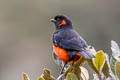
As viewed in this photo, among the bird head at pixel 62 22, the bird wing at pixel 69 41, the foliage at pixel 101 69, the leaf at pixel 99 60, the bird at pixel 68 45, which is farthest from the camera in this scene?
the bird head at pixel 62 22

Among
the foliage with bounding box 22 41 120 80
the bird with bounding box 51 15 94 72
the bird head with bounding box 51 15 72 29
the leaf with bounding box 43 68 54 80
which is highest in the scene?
the foliage with bounding box 22 41 120 80

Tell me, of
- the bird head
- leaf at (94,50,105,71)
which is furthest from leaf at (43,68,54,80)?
the bird head

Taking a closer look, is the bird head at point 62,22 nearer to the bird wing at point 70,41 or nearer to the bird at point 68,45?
the bird at point 68,45

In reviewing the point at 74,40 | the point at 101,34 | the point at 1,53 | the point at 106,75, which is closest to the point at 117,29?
the point at 101,34

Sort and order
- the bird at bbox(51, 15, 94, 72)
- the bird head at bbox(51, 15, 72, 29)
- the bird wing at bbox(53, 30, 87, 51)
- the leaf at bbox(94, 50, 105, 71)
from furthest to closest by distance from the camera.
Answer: the bird head at bbox(51, 15, 72, 29), the bird wing at bbox(53, 30, 87, 51), the bird at bbox(51, 15, 94, 72), the leaf at bbox(94, 50, 105, 71)

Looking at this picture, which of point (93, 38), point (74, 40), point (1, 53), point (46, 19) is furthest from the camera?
point (46, 19)

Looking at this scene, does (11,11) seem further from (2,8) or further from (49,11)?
(49,11)

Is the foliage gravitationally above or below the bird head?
above

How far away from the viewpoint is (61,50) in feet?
14.0

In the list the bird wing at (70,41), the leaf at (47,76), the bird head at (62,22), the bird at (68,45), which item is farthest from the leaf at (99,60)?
the bird head at (62,22)

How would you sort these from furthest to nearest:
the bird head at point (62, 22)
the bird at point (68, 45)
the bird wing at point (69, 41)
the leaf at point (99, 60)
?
the bird head at point (62, 22), the bird wing at point (69, 41), the bird at point (68, 45), the leaf at point (99, 60)

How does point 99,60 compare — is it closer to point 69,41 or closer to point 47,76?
point 47,76

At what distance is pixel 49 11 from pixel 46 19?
0.97 feet

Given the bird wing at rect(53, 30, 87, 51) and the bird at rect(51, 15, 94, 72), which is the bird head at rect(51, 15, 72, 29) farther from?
the bird wing at rect(53, 30, 87, 51)
